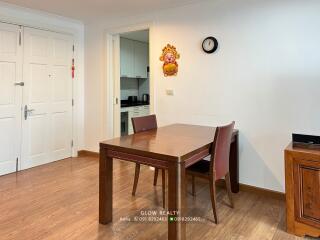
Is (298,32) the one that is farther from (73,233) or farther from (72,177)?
(72,177)

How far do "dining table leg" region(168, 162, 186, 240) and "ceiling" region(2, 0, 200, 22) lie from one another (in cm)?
238

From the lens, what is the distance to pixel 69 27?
4266mm

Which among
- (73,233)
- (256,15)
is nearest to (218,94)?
(256,15)

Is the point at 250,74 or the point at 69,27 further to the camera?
the point at 69,27

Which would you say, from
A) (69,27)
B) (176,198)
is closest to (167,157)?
(176,198)

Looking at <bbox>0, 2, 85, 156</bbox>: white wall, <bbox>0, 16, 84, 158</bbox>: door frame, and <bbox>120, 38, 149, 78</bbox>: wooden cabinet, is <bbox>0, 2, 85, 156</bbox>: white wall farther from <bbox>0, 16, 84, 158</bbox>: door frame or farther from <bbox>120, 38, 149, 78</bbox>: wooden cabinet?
<bbox>120, 38, 149, 78</bbox>: wooden cabinet

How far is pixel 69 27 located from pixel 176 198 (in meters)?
3.67

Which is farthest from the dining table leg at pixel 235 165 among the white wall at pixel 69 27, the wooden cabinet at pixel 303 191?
the white wall at pixel 69 27

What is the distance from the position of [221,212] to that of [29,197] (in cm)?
213

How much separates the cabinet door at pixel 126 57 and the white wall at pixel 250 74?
5.42 ft

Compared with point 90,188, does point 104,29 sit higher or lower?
higher

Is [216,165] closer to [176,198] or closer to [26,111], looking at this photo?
[176,198]

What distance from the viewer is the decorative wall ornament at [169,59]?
11.4ft

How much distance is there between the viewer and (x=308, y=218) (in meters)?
2.05
